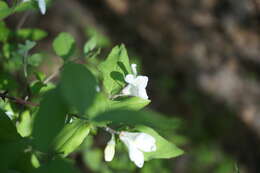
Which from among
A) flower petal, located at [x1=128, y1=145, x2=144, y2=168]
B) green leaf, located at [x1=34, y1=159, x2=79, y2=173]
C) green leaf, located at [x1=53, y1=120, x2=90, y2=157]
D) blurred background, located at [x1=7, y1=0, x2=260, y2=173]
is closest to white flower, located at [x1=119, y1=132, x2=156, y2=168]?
flower petal, located at [x1=128, y1=145, x2=144, y2=168]

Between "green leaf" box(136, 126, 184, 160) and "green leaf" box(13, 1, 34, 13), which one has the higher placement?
"green leaf" box(13, 1, 34, 13)

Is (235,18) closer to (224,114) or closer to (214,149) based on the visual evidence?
(224,114)

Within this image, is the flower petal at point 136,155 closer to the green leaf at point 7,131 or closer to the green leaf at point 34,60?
the green leaf at point 7,131

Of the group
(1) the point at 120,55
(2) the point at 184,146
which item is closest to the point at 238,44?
(2) the point at 184,146

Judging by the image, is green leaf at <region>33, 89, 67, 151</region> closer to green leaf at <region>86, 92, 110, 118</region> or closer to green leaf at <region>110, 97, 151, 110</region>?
green leaf at <region>86, 92, 110, 118</region>

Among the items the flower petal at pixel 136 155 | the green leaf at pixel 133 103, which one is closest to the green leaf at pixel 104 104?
the green leaf at pixel 133 103

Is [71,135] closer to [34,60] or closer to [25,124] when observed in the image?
[25,124]
